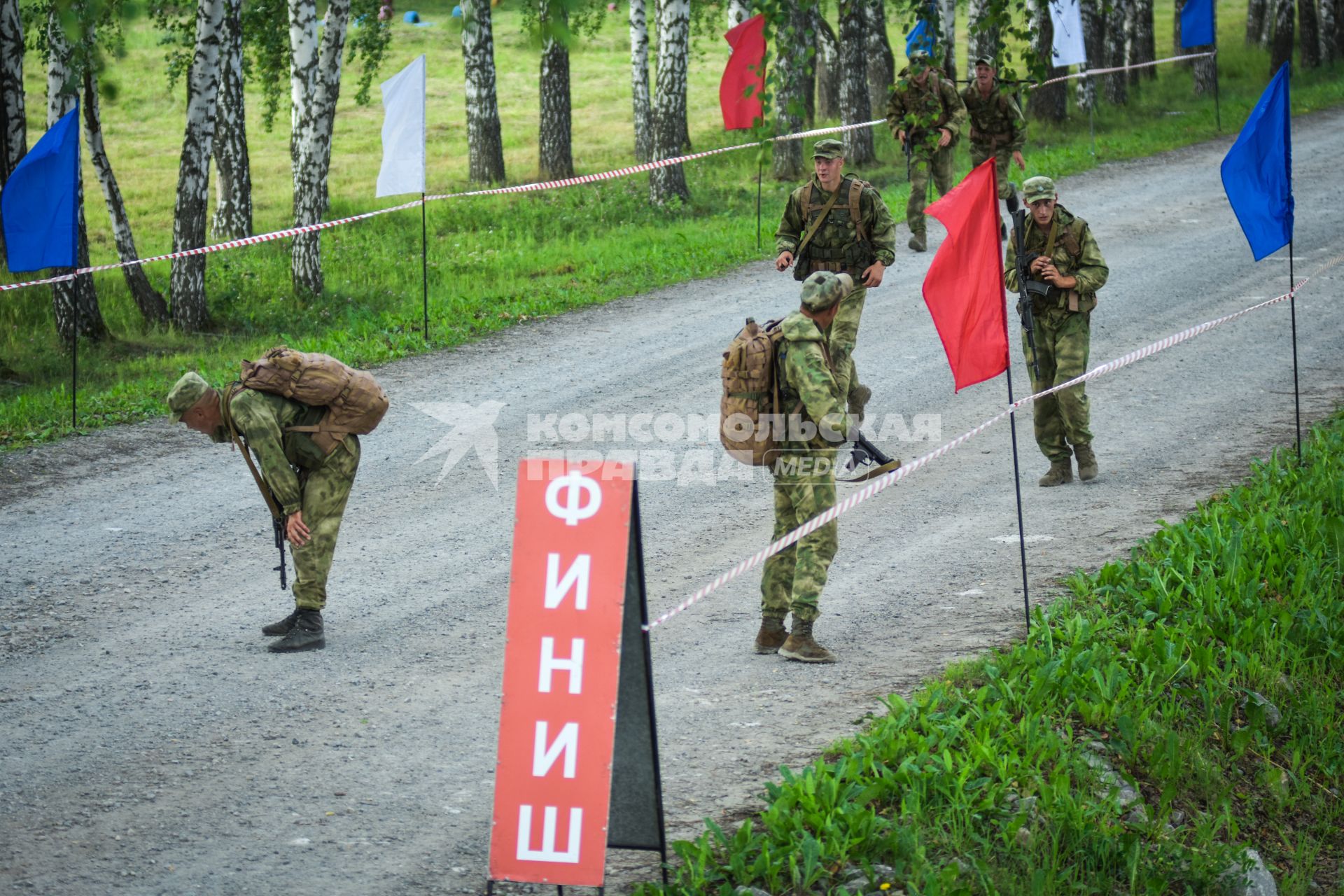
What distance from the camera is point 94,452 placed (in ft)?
34.7

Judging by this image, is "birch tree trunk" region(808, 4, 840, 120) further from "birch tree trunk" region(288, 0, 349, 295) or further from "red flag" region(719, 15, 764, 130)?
"birch tree trunk" region(288, 0, 349, 295)

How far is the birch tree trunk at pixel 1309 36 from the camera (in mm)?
27281

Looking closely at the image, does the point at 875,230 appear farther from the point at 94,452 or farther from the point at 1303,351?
the point at 94,452

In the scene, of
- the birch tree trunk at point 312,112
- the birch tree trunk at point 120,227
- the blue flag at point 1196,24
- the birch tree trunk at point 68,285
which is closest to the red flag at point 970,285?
the birch tree trunk at point 68,285

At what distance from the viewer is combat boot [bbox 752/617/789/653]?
7.03m

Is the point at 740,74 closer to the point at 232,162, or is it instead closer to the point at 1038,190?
the point at 232,162

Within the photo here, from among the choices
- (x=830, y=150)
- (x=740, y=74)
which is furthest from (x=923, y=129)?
(x=830, y=150)

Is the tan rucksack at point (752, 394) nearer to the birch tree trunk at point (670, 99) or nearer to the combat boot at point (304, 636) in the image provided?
the combat boot at point (304, 636)

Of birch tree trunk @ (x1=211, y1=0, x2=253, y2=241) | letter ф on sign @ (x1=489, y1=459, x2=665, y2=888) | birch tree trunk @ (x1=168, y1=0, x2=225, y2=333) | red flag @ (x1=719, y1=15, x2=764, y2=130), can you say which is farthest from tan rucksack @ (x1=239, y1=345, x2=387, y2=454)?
birch tree trunk @ (x1=211, y1=0, x2=253, y2=241)

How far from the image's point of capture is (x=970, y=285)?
715 cm

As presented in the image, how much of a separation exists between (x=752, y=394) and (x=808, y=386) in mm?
282

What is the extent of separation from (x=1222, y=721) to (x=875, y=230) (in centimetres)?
464

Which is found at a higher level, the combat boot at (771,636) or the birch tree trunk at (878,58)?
the birch tree trunk at (878,58)

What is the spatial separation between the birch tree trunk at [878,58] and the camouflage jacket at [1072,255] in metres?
15.8
